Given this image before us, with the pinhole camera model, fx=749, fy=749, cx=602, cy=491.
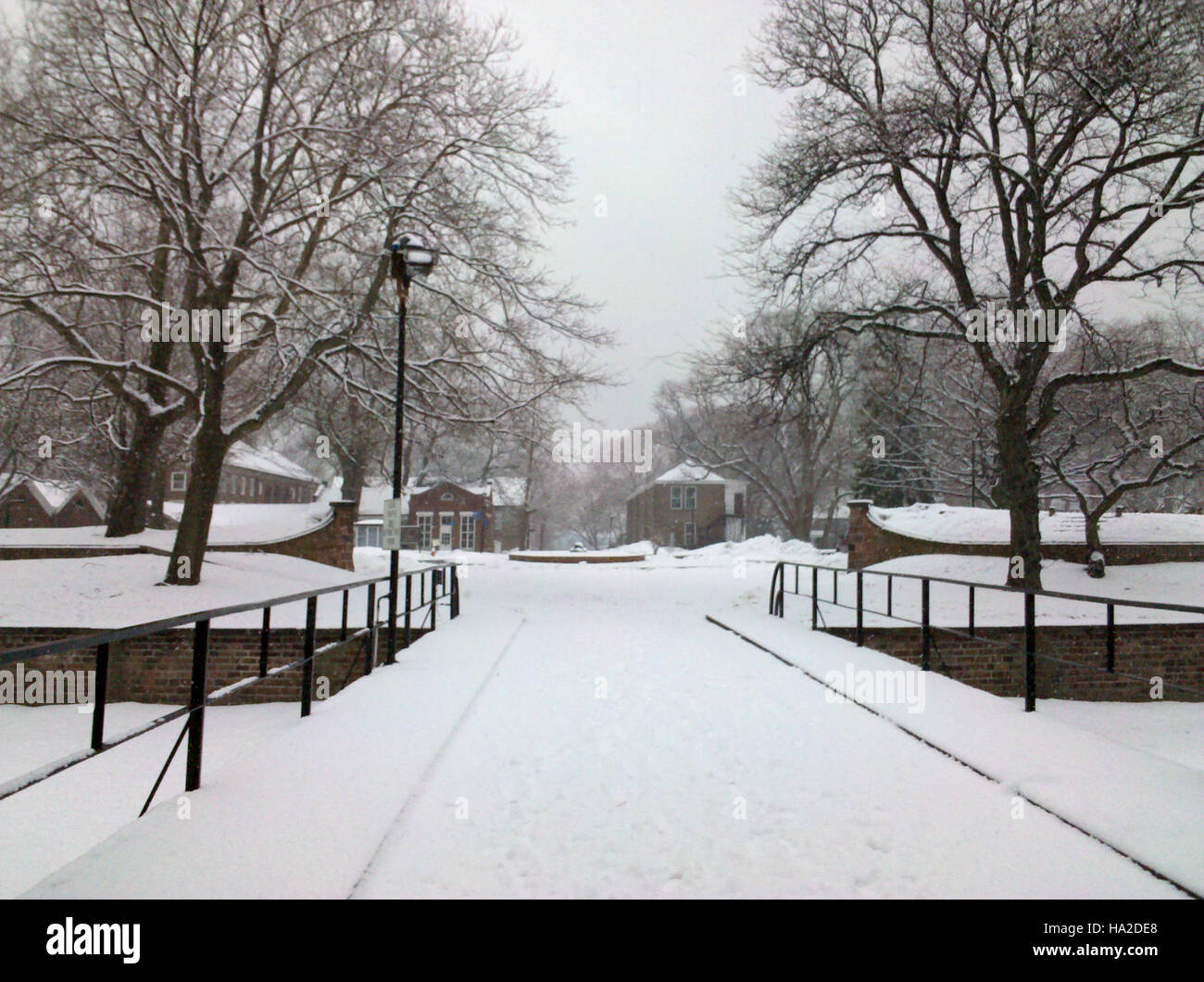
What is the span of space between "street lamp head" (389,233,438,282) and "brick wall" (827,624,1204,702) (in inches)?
301

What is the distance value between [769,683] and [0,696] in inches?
417

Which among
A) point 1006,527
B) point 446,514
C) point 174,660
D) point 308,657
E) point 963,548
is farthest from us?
point 446,514

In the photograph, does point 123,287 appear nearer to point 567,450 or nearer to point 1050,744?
point 567,450

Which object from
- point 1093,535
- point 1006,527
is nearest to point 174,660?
point 1006,527

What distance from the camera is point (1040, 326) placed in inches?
538

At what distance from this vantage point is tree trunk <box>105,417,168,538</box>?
54.6ft

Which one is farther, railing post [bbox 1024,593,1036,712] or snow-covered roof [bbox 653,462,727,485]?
snow-covered roof [bbox 653,462,727,485]

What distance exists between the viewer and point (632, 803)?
3.99m

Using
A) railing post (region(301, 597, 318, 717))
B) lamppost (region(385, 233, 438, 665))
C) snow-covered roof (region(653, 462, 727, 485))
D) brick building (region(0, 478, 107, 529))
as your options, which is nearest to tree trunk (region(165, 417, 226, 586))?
lamppost (region(385, 233, 438, 665))

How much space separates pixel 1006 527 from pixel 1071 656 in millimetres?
6562

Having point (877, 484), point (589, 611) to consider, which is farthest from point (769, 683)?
point (877, 484)

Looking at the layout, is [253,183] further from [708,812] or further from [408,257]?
[708,812]

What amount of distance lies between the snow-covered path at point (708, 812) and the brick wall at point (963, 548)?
11.4 meters

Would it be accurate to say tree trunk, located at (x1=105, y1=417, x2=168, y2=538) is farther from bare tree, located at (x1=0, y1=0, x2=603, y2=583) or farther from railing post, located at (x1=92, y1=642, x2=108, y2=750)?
railing post, located at (x1=92, y1=642, x2=108, y2=750)
